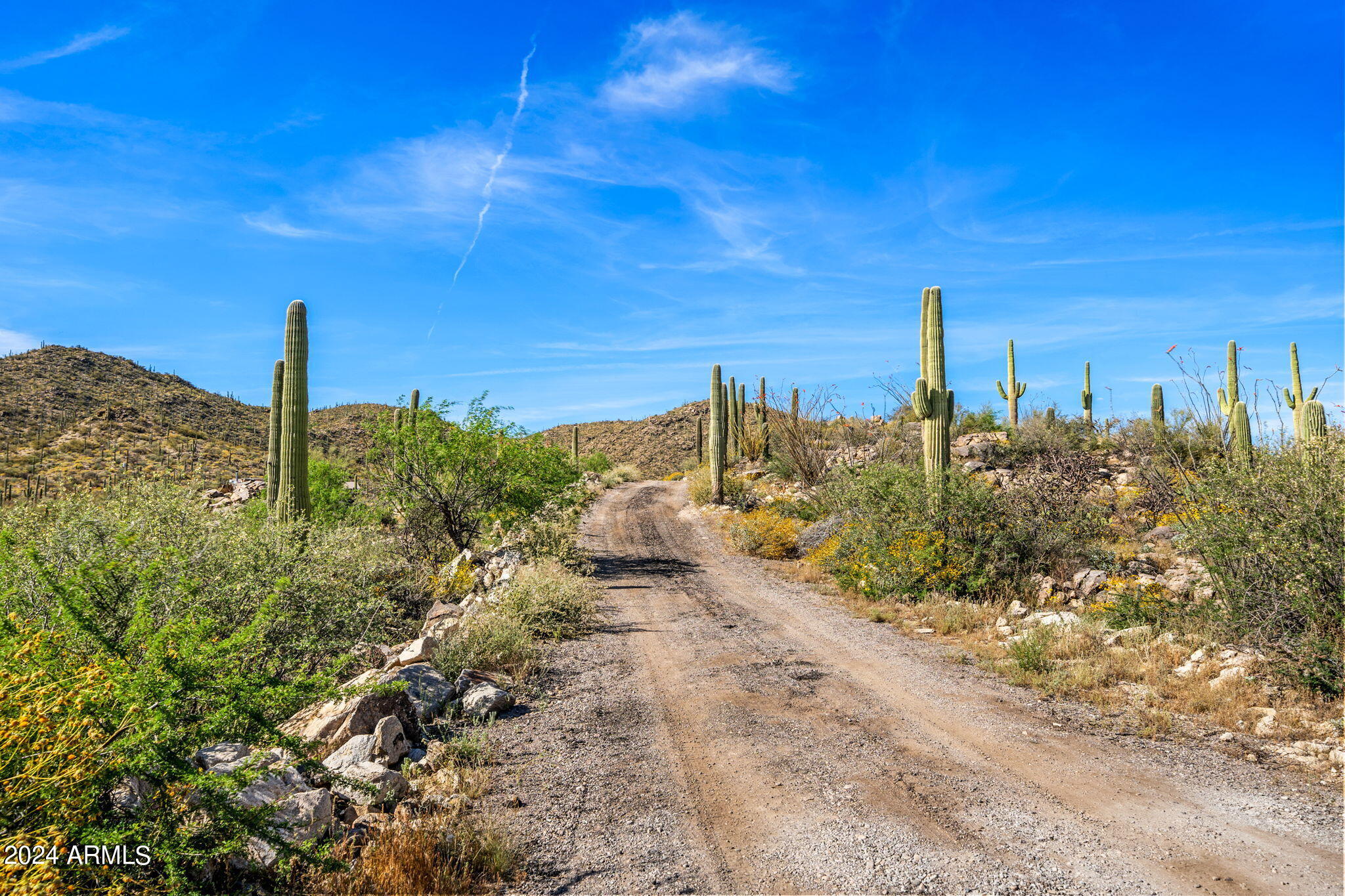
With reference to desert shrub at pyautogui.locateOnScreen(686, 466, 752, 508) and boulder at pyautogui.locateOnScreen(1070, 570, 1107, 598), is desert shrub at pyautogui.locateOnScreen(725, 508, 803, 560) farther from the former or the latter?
boulder at pyautogui.locateOnScreen(1070, 570, 1107, 598)

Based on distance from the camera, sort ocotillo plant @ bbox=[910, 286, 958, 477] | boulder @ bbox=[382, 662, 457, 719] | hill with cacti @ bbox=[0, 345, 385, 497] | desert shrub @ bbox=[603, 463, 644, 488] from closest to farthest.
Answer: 1. boulder @ bbox=[382, 662, 457, 719]
2. ocotillo plant @ bbox=[910, 286, 958, 477]
3. hill with cacti @ bbox=[0, 345, 385, 497]
4. desert shrub @ bbox=[603, 463, 644, 488]

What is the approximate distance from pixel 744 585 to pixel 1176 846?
30.9ft

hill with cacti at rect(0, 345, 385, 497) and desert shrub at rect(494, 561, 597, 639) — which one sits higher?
hill with cacti at rect(0, 345, 385, 497)

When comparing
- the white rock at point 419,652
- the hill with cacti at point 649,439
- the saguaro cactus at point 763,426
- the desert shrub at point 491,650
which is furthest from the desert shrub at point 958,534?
the hill with cacti at point 649,439

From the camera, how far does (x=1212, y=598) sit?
7.71 metres

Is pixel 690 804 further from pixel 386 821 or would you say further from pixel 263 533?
pixel 263 533

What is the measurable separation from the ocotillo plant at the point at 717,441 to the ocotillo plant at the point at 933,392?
31.6ft

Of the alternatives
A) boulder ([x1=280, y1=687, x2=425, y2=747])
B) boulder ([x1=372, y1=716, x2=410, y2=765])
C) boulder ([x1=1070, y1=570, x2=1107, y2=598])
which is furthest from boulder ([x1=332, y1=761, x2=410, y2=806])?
boulder ([x1=1070, y1=570, x2=1107, y2=598])

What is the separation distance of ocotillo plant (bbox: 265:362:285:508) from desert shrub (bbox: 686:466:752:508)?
42.8 feet

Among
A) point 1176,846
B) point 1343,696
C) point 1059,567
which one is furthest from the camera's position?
point 1059,567

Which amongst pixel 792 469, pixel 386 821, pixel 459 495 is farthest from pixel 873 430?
pixel 386 821

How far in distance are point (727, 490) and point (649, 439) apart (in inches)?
1333

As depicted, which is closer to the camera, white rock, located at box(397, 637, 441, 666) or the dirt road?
the dirt road

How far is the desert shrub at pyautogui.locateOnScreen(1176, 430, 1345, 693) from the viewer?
640 cm
